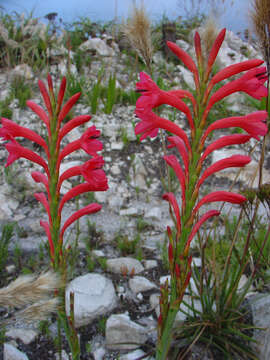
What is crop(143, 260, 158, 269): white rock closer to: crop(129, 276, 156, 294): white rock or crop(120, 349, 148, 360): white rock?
crop(129, 276, 156, 294): white rock

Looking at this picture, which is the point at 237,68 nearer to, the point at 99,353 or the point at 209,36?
the point at 209,36

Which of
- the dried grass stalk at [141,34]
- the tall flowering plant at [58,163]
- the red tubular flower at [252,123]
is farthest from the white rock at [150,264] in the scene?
the red tubular flower at [252,123]

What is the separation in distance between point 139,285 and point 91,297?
0.41 m

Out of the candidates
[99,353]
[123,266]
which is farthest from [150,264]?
[99,353]

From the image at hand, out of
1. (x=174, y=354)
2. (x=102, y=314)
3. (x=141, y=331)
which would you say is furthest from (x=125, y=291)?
(x=174, y=354)

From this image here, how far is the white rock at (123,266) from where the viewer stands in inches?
110

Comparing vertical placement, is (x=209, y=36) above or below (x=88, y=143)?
above

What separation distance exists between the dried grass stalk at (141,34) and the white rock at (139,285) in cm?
163

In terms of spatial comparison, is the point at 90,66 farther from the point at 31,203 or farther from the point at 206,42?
the point at 206,42

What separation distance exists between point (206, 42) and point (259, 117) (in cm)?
119

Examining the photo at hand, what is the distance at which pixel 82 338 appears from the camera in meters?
2.22

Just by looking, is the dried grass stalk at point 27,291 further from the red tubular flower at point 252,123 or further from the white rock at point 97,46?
the white rock at point 97,46

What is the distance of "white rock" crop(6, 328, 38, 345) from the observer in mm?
2156

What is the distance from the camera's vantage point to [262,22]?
74.9 inches
